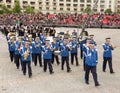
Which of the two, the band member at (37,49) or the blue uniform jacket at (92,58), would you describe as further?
the band member at (37,49)

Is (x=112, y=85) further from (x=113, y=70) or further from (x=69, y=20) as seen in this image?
(x=69, y=20)

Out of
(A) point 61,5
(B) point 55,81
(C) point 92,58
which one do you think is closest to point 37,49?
(B) point 55,81

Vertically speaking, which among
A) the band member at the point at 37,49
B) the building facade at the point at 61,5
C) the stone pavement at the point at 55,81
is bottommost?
the stone pavement at the point at 55,81

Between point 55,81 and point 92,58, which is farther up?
point 92,58

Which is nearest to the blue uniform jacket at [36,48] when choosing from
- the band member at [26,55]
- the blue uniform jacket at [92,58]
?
the band member at [26,55]

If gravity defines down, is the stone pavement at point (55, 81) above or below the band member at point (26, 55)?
below

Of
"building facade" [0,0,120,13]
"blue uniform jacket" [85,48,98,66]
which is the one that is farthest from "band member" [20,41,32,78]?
"building facade" [0,0,120,13]

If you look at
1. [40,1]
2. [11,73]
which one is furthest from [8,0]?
[11,73]

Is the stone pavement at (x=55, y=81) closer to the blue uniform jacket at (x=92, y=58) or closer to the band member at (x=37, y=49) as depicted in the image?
the band member at (x=37, y=49)

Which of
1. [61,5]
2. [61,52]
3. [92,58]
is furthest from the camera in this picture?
[61,5]

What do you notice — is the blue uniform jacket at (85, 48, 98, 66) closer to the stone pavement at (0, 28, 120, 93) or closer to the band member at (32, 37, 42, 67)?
the stone pavement at (0, 28, 120, 93)

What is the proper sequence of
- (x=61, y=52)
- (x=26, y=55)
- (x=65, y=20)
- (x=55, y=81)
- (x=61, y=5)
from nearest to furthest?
(x=55, y=81) → (x=26, y=55) → (x=61, y=52) → (x=65, y=20) → (x=61, y=5)

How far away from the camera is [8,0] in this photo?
115 m

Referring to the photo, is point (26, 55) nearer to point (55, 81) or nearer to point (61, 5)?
point (55, 81)
